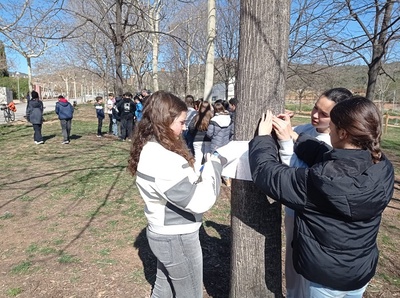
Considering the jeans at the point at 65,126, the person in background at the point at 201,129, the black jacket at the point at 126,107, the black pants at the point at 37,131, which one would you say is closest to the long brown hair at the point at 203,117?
the person in background at the point at 201,129

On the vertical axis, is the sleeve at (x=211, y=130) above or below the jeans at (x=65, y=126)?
above

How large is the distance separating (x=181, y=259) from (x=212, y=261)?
1.52 metres

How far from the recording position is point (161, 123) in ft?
5.83

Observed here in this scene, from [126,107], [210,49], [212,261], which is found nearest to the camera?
[212,261]

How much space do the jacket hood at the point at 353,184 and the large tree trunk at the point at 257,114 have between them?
0.68 metres

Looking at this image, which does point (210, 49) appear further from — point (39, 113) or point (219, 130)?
point (39, 113)

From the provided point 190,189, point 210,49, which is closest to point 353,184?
point 190,189

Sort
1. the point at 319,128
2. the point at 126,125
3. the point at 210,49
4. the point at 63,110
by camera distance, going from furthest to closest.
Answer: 1. the point at 126,125
2. the point at 63,110
3. the point at 210,49
4. the point at 319,128

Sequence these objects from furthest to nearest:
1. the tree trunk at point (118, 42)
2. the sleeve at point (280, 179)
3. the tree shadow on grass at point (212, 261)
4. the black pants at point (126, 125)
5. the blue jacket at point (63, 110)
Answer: the black pants at point (126, 125) → the tree trunk at point (118, 42) → the blue jacket at point (63, 110) → the tree shadow on grass at point (212, 261) → the sleeve at point (280, 179)

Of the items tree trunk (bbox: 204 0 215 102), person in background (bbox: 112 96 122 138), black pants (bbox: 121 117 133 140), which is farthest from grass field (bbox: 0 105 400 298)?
person in background (bbox: 112 96 122 138)

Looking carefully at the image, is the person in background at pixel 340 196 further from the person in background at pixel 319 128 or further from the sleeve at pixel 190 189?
the person in background at pixel 319 128

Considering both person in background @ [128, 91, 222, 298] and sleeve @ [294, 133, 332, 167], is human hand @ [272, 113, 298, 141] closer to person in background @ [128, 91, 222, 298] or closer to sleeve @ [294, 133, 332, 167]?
sleeve @ [294, 133, 332, 167]

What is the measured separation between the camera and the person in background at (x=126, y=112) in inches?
415

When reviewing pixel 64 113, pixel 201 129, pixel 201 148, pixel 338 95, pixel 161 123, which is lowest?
pixel 201 148
